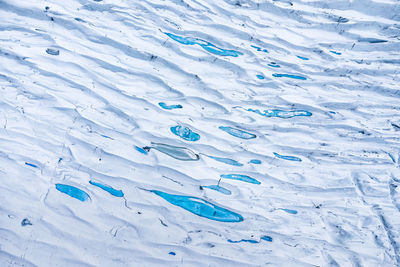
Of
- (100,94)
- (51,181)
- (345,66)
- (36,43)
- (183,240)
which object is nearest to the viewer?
(183,240)

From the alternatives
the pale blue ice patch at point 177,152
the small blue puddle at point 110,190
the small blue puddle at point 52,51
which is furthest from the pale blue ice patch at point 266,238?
the small blue puddle at point 52,51

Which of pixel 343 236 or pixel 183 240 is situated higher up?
pixel 343 236

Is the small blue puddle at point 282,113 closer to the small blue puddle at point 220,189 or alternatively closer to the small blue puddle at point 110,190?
the small blue puddle at point 220,189

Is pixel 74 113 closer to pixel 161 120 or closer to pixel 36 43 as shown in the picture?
pixel 161 120

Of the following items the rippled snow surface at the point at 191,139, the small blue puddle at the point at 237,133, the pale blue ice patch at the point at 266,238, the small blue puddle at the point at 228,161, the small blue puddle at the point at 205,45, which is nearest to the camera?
the rippled snow surface at the point at 191,139

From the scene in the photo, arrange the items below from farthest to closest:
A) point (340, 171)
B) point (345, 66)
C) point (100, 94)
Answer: point (345, 66), point (100, 94), point (340, 171)

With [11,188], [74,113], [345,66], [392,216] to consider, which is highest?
[345,66]

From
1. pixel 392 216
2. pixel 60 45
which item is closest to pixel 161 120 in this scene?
pixel 60 45
